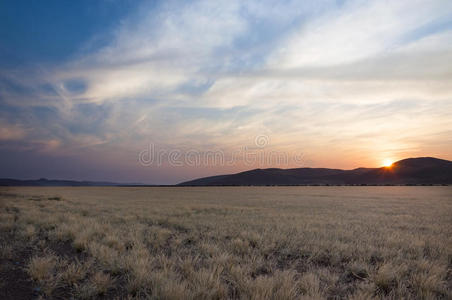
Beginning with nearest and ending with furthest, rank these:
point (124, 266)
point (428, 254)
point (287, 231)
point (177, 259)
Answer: point (124, 266) < point (177, 259) < point (428, 254) < point (287, 231)

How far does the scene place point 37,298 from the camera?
4074mm

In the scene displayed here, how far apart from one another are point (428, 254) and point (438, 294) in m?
2.91

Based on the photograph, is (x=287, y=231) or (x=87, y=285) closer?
(x=87, y=285)

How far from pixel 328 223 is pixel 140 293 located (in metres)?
9.38

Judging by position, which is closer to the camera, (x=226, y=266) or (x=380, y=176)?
(x=226, y=266)

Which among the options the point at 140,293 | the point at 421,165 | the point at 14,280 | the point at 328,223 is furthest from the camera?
the point at 421,165

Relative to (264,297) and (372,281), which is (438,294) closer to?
(372,281)

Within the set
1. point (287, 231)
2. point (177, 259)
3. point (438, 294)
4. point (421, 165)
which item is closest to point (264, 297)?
point (177, 259)

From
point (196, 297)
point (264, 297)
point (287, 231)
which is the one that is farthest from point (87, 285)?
point (287, 231)

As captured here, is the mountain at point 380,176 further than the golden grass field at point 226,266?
Yes

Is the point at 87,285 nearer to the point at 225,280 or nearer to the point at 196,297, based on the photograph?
the point at 196,297

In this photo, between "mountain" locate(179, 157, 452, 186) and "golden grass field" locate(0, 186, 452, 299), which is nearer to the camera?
"golden grass field" locate(0, 186, 452, 299)

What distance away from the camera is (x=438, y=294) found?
14.6 ft

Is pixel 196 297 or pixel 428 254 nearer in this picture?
pixel 196 297
